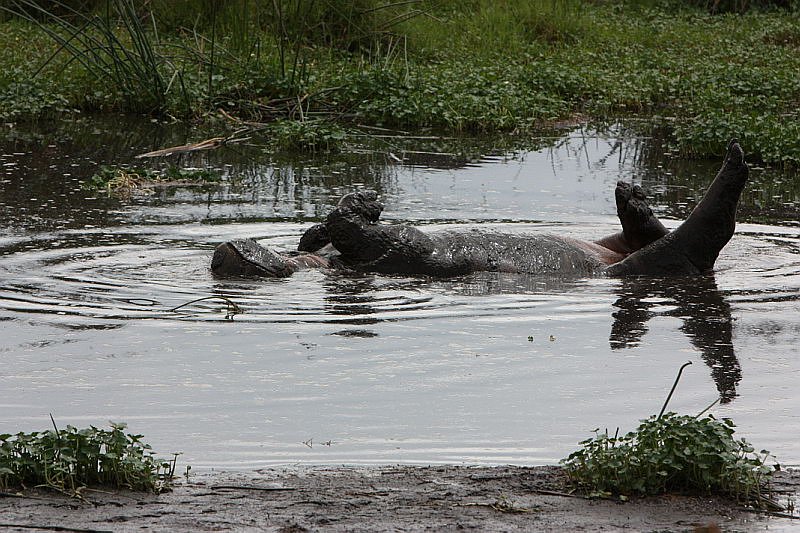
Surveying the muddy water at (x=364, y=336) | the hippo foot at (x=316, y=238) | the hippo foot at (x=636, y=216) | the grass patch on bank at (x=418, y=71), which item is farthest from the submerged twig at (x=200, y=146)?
the hippo foot at (x=636, y=216)

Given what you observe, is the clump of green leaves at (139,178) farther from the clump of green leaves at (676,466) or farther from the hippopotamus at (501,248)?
the clump of green leaves at (676,466)

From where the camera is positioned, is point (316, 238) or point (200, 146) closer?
point (316, 238)

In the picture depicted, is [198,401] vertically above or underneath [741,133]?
underneath

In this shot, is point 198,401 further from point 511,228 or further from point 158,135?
point 158,135

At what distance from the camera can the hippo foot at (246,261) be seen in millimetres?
7293

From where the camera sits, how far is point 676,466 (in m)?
3.96

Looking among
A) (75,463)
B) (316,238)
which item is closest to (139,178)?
(316,238)

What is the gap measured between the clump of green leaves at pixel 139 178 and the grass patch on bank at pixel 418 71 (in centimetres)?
194

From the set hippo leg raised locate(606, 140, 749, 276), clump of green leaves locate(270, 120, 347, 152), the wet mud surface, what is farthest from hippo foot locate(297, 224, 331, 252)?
clump of green leaves locate(270, 120, 347, 152)

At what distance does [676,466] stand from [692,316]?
2.91 metres

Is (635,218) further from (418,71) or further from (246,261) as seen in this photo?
(418,71)

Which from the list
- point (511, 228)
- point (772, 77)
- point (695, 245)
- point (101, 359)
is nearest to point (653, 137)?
point (772, 77)

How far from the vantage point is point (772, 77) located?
17.1 m

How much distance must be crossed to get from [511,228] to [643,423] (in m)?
5.07
